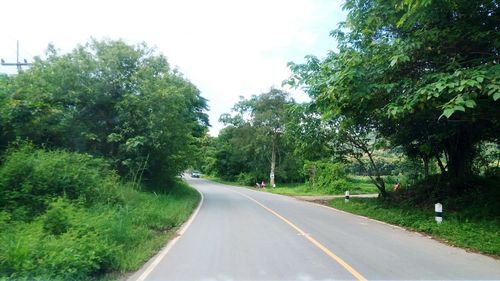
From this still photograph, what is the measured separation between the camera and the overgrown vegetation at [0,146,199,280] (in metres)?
6.81

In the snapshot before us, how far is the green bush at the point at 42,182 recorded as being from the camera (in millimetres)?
10289

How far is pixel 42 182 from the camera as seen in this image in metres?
11.1

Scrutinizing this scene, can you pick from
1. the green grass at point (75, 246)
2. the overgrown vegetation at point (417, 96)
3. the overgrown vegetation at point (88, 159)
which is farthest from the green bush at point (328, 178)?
the green grass at point (75, 246)

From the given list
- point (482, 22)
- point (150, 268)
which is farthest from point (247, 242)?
point (482, 22)

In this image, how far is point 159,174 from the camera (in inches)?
945

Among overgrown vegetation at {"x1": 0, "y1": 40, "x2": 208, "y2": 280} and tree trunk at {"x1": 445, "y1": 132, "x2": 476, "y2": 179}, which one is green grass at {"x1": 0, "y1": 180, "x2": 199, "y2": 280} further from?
tree trunk at {"x1": 445, "y1": 132, "x2": 476, "y2": 179}

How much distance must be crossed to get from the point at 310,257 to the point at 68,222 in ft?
16.5

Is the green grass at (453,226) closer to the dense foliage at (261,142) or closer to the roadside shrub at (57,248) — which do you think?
the roadside shrub at (57,248)

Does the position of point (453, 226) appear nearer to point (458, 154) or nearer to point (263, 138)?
point (458, 154)

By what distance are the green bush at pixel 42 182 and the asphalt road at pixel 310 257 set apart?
296 centimetres

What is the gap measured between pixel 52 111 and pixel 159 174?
923 cm

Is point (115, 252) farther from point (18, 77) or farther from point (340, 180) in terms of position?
point (340, 180)

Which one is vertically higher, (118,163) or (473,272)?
(118,163)

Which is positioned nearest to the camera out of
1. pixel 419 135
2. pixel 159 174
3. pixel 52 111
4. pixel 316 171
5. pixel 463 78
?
pixel 463 78
